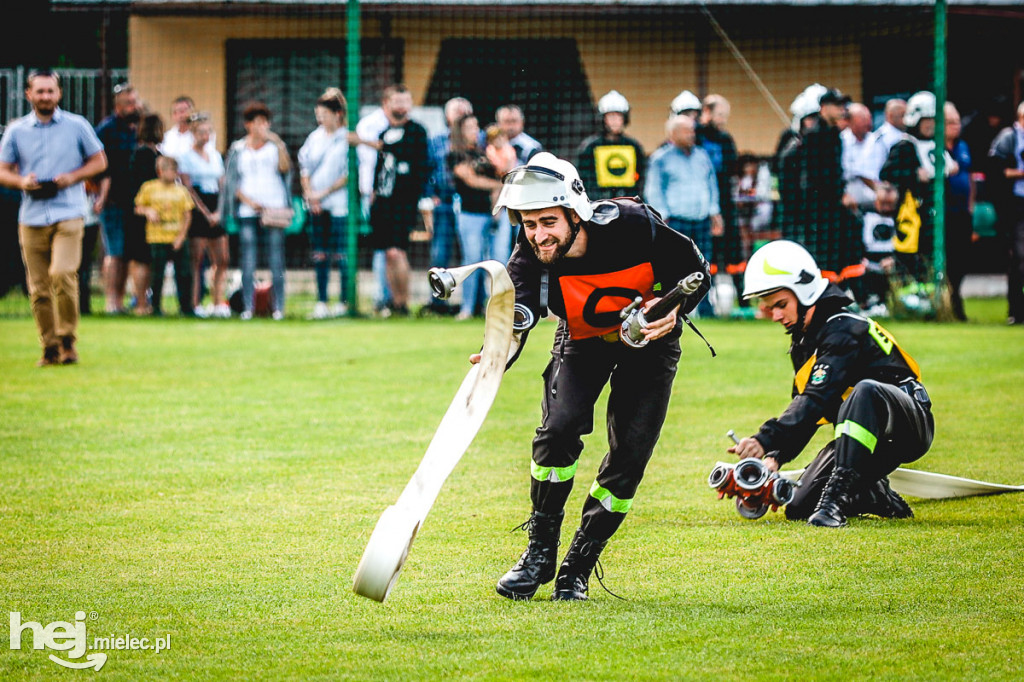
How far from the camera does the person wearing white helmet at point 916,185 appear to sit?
49.9 feet

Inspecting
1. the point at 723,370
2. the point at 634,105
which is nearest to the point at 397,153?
the point at 723,370

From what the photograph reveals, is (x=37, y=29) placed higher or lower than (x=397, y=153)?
higher

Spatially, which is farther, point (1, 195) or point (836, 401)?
point (1, 195)

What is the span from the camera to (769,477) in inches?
250

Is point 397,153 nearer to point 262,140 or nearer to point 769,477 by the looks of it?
point 262,140

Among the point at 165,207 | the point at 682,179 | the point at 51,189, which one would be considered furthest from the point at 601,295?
the point at 165,207

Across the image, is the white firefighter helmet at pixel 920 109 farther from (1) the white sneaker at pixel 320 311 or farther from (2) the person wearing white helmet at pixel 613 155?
(1) the white sneaker at pixel 320 311

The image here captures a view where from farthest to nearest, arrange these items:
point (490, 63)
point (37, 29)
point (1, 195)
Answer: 1. point (37, 29)
2. point (490, 63)
3. point (1, 195)

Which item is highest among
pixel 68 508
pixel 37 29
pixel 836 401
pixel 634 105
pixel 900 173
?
pixel 37 29

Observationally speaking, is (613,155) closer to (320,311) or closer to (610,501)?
(320,311)

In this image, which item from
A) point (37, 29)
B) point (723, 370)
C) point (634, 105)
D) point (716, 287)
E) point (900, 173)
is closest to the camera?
point (723, 370)

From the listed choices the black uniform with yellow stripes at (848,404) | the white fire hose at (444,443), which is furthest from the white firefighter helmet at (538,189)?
the black uniform with yellow stripes at (848,404)

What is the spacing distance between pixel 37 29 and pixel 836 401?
70.1 feet
